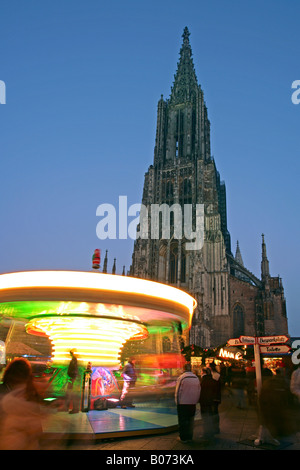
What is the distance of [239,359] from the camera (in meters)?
25.7

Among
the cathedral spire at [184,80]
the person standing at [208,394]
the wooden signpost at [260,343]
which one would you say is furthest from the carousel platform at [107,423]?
the cathedral spire at [184,80]

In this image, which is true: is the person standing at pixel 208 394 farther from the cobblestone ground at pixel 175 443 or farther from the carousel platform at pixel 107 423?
the carousel platform at pixel 107 423

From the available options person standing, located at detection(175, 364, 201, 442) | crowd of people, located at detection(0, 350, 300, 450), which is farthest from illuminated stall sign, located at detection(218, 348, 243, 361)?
person standing, located at detection(175, 364, 201, 442)

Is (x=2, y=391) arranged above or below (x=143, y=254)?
below

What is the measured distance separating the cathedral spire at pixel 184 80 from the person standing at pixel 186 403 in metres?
52.1

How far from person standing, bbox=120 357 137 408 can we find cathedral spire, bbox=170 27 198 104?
5064cm

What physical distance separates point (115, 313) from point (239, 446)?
3672 millimetres

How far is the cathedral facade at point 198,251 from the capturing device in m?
37.6

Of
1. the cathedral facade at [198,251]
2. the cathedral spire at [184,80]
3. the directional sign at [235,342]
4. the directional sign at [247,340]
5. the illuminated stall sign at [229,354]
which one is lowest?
the illuminated stall sign at [229,354]

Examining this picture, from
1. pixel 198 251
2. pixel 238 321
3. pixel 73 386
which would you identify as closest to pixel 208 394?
pixel 73 386

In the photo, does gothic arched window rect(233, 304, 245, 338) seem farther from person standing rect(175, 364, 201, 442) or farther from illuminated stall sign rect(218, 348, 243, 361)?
person standing rect(175, 364, 201, 442)

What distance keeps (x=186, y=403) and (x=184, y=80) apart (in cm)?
5779
